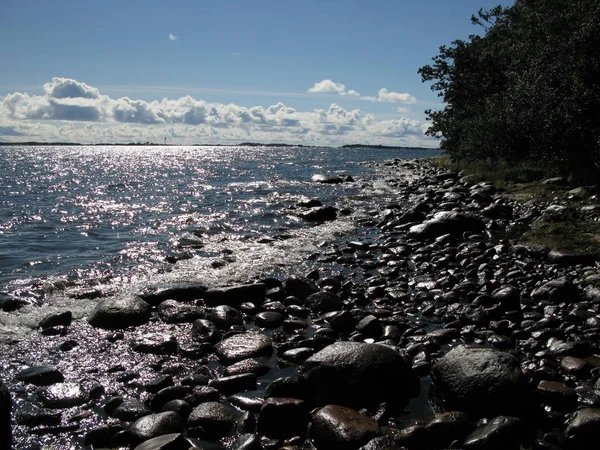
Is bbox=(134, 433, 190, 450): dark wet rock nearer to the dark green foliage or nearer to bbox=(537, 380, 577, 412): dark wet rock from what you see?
bbox=(537, 380, 577, 412): dark wet rock

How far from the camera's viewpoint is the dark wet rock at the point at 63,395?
6.20 metres

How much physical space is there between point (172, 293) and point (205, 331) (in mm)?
2341

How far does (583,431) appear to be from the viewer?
16.2ft

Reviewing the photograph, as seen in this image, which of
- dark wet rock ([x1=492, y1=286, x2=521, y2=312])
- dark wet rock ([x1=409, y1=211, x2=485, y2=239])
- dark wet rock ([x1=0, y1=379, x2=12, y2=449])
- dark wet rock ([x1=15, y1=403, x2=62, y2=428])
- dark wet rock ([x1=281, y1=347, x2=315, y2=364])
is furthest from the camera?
dark wet rock ([x1=409, y1=211, x2=485, y2=239])

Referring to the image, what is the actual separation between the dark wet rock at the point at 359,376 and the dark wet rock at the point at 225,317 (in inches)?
112

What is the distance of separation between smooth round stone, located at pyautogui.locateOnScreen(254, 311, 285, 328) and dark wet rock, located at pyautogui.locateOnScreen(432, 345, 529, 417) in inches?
142

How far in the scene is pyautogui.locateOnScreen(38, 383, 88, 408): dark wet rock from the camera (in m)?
6.20

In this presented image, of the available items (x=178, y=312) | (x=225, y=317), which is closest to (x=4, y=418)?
(x=225, y=317)

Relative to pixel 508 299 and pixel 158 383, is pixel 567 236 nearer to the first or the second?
pixel 508 299

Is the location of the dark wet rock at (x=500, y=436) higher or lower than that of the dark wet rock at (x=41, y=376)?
higher

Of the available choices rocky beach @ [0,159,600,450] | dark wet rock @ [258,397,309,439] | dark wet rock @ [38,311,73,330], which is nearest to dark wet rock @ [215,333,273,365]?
rocky beach @ [0,159,600,450]

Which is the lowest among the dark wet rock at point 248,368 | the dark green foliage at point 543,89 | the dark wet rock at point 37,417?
the dark wet rock at point 37,417

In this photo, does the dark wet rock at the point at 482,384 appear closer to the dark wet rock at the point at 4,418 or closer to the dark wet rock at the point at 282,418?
the dark wet rock at the point at 282,418

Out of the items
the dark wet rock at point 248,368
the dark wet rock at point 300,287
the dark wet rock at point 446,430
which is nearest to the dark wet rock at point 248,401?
the dark wet rock at point 248,368
